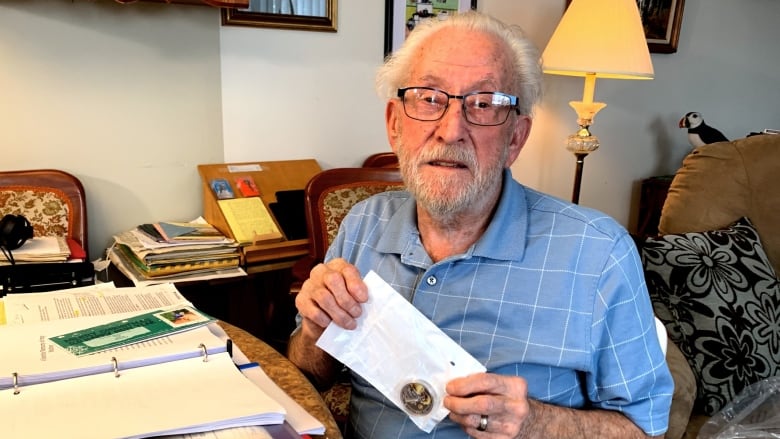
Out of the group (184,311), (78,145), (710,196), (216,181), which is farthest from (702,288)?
(78,145)

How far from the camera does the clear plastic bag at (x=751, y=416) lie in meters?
1.43

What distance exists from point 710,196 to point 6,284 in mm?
2012

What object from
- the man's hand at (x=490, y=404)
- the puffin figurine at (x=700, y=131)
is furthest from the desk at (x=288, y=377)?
the puffin figurine at (x=700, y=131)

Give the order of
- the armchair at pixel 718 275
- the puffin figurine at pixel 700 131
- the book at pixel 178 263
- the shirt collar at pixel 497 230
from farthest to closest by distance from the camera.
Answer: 1. the puffin figurine at pixel 700 131
2. the book at pixel 178 263
3. the armchair at pixel 718 275
4. the shirt collar at pixel 497 230

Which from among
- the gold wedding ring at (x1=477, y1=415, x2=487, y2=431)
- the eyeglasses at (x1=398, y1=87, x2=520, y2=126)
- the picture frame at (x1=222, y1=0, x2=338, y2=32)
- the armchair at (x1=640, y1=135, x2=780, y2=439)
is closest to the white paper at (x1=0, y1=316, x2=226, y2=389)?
the gold wedding ring at (x1=477, y1=415, x2=487, y2=431)

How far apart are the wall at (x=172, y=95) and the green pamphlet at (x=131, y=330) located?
1149 millimetres

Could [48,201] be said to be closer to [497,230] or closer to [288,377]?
[288,377]

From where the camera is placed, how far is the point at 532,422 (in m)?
0.89

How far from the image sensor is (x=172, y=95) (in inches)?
81.6

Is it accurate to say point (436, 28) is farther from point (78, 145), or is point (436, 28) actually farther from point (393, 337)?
point (78, 145)

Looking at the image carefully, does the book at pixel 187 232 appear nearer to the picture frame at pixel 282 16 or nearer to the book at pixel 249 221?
the book at pixel 249 221

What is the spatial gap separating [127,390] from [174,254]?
3.53ft

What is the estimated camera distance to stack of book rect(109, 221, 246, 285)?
70.8 inches

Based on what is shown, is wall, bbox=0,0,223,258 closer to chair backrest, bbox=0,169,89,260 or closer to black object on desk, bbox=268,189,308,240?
chair backrest, bbox=0,169,89,260
